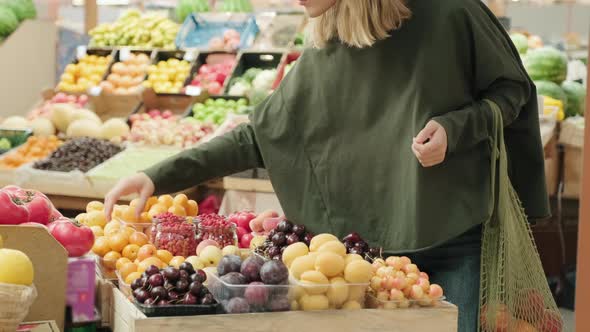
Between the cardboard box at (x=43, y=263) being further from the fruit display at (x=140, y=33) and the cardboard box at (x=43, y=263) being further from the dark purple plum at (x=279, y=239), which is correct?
the fruit display at (x=140, y=33)

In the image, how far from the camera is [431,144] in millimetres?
2410

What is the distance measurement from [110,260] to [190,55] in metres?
5.24

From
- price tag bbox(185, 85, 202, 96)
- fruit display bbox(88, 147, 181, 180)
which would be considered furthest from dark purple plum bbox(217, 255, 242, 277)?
price tag bbox(185, 85, 202, 96)

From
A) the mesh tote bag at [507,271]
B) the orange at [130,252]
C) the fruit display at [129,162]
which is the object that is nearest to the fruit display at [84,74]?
the fruit display at [129,162]

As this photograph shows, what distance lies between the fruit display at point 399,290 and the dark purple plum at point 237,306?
1.09 ft

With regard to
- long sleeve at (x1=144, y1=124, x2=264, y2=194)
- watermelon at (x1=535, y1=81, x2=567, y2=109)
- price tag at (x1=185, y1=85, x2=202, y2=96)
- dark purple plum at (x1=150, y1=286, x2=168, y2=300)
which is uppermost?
watermelon at (x1=535, y1=81, x2=567, y2=109)

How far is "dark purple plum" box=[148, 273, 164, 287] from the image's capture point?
205 centimetres

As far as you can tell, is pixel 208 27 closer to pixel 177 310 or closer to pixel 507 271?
pixel 507 271

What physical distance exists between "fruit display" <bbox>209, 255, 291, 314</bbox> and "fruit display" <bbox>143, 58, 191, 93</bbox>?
5.29 m

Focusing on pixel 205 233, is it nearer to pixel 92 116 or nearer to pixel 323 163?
pixel 323 163

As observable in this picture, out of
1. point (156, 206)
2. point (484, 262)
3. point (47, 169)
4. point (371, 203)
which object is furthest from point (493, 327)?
point (47, 169)

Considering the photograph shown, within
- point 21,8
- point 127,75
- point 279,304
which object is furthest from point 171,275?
point 21,8

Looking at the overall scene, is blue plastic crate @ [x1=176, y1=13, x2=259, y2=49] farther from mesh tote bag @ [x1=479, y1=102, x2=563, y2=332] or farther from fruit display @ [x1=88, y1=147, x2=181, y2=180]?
mesh tote bag @ [x1=479, y1=102, x2=563, y2=332]

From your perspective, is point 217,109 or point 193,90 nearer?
point 217,109
